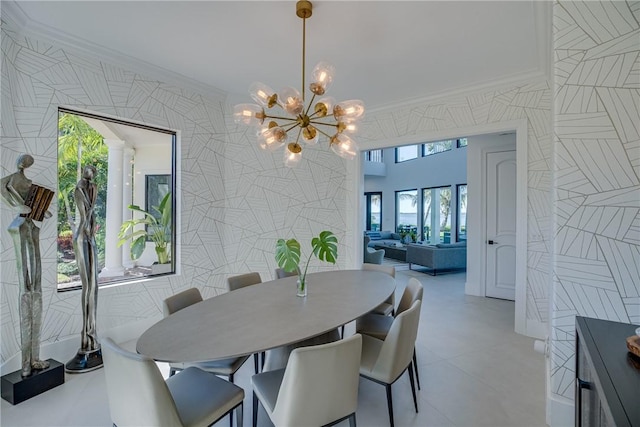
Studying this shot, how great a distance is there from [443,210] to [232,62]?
8.76 metres

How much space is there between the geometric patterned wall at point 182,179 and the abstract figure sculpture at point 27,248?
29 cm

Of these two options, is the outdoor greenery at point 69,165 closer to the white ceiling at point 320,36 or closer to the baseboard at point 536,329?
the white ceiling at point 320,36

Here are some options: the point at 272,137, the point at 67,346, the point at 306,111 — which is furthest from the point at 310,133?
the point at 67,346

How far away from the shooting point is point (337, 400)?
58.6 inches

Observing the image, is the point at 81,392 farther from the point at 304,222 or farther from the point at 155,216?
the point at 304,222

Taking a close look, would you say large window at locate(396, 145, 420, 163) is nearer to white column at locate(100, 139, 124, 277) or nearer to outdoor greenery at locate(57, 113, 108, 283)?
white column at locate(100, 139, 124, 277)

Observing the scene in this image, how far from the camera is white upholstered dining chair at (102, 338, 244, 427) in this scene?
50.2 inches

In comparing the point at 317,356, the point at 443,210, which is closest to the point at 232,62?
the point at 317,356

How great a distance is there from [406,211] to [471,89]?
8.30m

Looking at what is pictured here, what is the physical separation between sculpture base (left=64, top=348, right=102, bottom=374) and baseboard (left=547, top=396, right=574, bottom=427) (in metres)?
3.44

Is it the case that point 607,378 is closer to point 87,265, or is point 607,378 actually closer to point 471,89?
point 87,265

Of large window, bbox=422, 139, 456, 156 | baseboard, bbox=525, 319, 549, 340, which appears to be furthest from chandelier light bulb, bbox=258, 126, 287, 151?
large window, bbox=422, 139, 456, 156

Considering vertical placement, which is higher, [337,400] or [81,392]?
[337,400]

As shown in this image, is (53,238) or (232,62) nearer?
(53,238)
